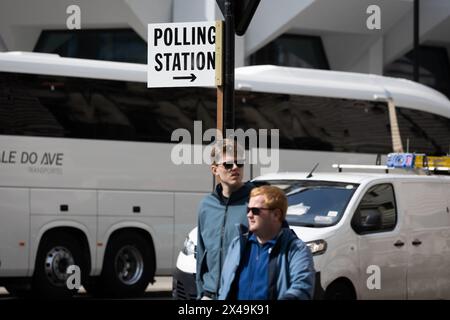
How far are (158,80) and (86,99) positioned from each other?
27.6ft

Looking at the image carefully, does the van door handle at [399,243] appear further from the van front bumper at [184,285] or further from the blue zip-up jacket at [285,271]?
the blue zip-up jacket at [285,271]

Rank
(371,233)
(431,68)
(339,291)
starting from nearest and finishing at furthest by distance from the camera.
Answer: (339,291) < (371,233) < (431,68)

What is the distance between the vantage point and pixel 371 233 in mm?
10922

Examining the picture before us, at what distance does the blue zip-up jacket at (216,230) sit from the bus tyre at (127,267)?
9493 mm

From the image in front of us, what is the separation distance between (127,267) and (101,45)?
48.3 feet

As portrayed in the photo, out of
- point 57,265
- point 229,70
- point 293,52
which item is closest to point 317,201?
point 229,70

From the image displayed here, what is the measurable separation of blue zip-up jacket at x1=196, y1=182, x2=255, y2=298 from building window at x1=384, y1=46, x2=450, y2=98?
27.2 meters

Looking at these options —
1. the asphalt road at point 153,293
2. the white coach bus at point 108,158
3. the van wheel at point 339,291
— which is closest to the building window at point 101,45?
the asphalt road at point 153,293

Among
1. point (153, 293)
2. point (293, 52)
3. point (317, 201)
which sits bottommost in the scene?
point (153, 293)

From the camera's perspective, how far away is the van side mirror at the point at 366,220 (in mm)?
10816

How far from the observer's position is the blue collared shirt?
17.3ft

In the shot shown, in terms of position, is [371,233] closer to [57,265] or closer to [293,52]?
[57,265]

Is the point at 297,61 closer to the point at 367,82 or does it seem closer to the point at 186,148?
the point at 367,82

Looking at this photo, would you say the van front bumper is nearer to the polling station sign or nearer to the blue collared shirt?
the polling station sign
